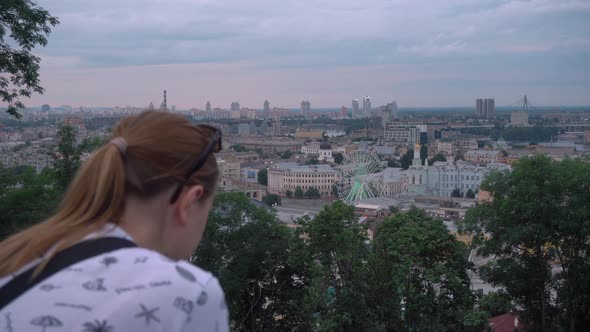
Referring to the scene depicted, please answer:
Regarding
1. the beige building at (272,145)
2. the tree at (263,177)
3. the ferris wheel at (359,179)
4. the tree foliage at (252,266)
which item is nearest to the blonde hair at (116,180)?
the tree foliage at (252,266)

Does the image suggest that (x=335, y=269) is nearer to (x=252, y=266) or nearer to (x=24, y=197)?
(x=252, y=266)

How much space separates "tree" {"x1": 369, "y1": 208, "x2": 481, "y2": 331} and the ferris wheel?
64.6ft

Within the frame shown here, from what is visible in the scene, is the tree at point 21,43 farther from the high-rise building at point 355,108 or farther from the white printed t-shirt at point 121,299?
the high-rise building at point 355,108

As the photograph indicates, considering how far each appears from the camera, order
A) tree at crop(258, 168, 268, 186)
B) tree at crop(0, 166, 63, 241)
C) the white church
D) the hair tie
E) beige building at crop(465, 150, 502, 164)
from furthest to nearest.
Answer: beige building at crop(465, 150, 502, 164), tree at crop(258, 168, 268, 186), the white church, tree at crop(0, 166, 63, 241), the hair tie

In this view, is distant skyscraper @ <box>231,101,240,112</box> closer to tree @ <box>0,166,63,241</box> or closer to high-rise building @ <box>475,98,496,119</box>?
high-rise building @ <box>475,98,496,119</box>

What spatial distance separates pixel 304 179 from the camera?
37688 millimetres

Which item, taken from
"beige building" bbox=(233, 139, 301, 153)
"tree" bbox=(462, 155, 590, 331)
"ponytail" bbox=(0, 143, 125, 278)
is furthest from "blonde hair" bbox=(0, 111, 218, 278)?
"beige building" bbox=(233, 139, 301, 153)

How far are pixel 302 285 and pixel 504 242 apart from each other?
2.11 metres

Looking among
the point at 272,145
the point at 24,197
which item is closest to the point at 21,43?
the point at 24,197

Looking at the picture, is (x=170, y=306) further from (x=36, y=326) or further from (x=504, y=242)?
(x=504, y=242)

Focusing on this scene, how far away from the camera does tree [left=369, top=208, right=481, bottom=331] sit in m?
5.21

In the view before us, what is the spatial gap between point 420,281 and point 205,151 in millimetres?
5077

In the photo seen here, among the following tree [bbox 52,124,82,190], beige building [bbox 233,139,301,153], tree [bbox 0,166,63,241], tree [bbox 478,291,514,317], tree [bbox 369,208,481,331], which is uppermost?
tree [bbox 52,124,82,190]

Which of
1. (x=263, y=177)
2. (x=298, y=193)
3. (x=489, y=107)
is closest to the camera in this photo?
(x=298, y=193)
